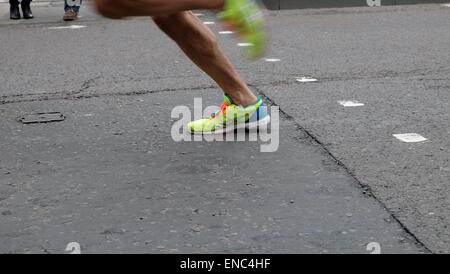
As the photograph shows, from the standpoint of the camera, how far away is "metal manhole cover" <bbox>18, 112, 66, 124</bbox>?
473 centimetres

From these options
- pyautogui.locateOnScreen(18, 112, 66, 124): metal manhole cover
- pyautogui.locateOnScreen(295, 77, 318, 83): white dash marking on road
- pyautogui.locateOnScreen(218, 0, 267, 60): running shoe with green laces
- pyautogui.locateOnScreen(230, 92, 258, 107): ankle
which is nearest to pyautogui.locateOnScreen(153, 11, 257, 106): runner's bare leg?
pyautogui.locateOnScreen(230, 92, 258, 107): ankle

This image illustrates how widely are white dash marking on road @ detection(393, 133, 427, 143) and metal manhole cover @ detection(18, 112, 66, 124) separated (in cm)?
199

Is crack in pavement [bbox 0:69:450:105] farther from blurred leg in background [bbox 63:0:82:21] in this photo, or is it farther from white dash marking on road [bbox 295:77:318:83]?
blurred leg in background [bbox 63:0:82:21]

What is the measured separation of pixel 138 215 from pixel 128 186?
1.25ft

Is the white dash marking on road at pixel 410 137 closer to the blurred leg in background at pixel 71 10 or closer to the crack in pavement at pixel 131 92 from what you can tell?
the crack in pavement at pixel 131 92

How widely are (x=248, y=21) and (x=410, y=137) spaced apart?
1294mm

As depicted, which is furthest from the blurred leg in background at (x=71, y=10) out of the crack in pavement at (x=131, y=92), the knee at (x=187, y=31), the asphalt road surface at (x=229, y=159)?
the knee at (x=187, y=31)

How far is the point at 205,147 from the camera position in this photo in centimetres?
408

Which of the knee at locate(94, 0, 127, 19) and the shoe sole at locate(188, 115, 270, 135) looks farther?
the shoe sole at locate(188, 115, 270, 135)

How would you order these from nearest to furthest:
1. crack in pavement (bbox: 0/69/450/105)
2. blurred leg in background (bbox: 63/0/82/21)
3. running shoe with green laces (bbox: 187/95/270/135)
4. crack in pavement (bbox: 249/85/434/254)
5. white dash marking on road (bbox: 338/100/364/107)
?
crack in pavement (bbox: 249/85/434/254) < running shoe with green laces (bbox: 187/95/270/135) < white dash marking on road (bbox: 338/100/364/107) < crack in pavement (bbox: 0/69/450/105) < blurred leg in background (bbox: 63/0/82/21)

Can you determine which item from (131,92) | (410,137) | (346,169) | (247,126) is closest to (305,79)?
(131,92)

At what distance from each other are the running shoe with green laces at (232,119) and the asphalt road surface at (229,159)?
6.5 inches

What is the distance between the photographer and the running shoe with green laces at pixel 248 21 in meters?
3.32
